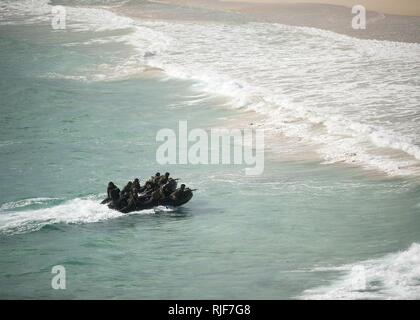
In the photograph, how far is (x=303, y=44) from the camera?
65062mm

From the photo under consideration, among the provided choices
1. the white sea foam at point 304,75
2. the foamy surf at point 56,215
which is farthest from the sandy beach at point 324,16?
the foamy surf at point 56,215

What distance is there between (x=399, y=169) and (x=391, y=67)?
75.0ft

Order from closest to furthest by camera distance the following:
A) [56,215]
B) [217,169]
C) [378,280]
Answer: [378,280] → [56,215] → [217,169]

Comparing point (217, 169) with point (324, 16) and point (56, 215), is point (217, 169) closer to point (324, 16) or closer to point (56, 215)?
point (56, 215)

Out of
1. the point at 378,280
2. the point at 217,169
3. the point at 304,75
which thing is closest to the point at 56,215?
the point at 217,169

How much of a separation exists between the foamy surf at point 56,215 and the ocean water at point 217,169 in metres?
0.10

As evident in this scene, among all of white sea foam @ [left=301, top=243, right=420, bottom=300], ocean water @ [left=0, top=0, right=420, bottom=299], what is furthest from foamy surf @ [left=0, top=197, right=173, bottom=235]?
white sea foam @ [left=301, top=243, right=420, bottom=300]

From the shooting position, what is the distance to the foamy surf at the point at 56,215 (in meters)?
27.6

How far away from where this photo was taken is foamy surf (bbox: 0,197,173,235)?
1085 inches

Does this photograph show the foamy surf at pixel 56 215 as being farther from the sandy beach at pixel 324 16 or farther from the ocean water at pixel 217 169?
the sandy beach at pixel 324 16

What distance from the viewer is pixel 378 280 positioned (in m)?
21.2

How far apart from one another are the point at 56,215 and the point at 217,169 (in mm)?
8284

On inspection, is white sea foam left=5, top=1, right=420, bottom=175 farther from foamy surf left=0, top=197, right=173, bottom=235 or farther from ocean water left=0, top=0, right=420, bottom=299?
foamy surf left=0, top=197, right=173, bottom=235

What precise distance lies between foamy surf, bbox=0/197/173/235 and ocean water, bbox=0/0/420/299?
0.33 ft
